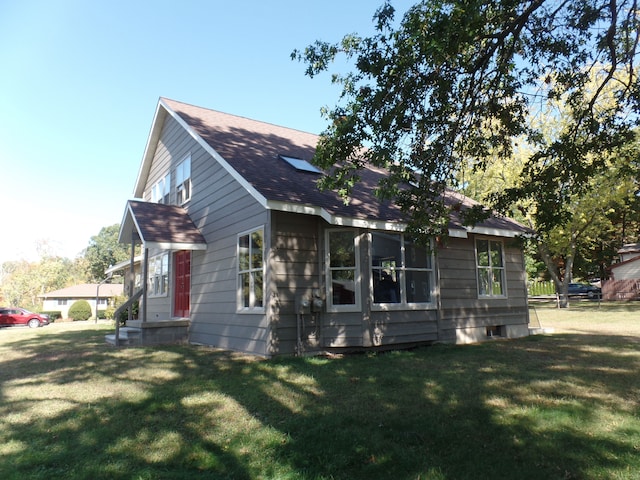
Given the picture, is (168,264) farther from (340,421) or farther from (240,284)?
(340,421)

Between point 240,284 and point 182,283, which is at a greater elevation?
point 182,283

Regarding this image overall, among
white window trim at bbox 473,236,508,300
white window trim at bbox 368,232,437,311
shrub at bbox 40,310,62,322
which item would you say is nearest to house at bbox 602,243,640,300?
white window trim at bbox 473,236,508,300

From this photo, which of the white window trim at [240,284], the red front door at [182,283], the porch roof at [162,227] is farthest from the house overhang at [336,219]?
the red front door at [182,283]

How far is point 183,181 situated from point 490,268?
9503 mm

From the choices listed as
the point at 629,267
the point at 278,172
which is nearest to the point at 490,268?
the point at 278,172

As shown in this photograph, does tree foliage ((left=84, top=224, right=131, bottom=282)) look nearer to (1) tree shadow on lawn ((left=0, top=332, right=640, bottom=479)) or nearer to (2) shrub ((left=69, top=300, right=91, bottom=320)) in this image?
(2) shrub ((left=69, top=300, right=91, bottom=320))

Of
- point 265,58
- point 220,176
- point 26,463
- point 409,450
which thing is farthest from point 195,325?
point 409,450

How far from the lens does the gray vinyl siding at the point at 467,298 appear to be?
10742mm

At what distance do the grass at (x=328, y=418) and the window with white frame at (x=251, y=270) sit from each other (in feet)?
4.88

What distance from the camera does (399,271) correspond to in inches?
384

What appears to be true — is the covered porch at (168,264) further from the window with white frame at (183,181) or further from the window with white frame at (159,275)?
the window with white frame at (183,181)

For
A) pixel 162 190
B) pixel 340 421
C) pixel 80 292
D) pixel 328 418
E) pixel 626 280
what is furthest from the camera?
pixel 80 292

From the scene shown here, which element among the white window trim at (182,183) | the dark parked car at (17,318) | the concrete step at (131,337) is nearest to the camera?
the concrete step at (131,337)

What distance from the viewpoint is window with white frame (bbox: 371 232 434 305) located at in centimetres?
955
